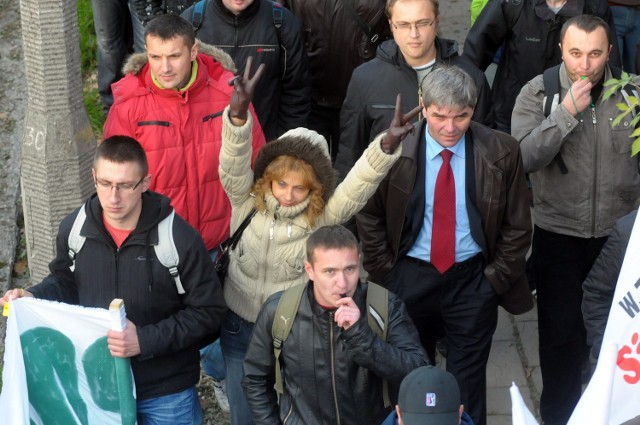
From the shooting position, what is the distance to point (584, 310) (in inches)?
225

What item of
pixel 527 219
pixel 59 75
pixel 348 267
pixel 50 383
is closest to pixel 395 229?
pixel 527 219

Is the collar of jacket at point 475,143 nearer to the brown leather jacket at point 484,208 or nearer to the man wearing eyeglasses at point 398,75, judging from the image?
the brown leather jacket at point 484,208

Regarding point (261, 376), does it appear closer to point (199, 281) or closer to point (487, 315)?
point (199, 281)

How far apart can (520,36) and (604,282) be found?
2.39 m

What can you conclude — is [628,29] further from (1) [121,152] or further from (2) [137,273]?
(2) [137,273]

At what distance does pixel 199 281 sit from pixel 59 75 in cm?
220

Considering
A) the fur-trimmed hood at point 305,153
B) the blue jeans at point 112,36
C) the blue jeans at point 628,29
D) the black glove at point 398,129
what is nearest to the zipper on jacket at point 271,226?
the fur-trimmed hood at point 305,153

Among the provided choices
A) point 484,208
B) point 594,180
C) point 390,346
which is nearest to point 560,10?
point 594,180

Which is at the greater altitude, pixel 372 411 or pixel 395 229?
pixel 395 229

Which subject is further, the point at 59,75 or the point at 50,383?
the point at 59,75

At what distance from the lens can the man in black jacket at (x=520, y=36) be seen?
7.45m

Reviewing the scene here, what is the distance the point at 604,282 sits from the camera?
220 inches

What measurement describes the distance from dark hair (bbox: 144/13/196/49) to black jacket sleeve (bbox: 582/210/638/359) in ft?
7.64

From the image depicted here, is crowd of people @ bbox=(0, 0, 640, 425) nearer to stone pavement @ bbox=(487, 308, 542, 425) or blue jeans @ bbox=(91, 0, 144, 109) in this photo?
stone pavement @ bbox=(487, 308, 542, 425)
